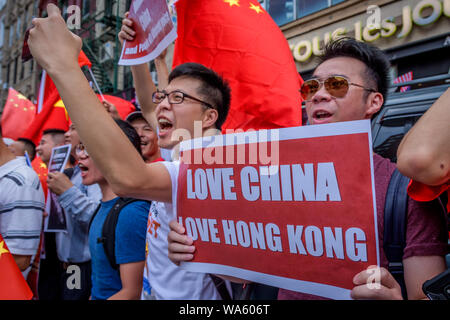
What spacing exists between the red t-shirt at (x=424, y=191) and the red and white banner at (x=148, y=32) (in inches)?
51.7

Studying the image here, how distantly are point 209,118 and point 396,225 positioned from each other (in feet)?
3.58

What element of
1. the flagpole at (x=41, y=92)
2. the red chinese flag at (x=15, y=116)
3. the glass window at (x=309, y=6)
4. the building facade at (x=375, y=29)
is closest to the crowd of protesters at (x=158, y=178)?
the flagpole at (x=41, y=92)

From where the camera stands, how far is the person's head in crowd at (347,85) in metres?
1.47

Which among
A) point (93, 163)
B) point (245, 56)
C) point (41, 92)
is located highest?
point (41, 92)

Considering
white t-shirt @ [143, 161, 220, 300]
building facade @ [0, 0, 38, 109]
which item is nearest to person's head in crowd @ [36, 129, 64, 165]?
white t-shirt @ [143, 161, 220, 300]

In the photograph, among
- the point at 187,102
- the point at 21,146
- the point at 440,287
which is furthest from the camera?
the point at 21,146

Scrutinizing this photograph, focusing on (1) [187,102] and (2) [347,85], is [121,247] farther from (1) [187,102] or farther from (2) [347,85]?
(2) [347,85]

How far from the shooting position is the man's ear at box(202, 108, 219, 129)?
1.79 meters

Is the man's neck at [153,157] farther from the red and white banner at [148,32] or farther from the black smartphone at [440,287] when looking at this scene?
→ the black smartphone at [440,287]

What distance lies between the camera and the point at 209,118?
1.82 m

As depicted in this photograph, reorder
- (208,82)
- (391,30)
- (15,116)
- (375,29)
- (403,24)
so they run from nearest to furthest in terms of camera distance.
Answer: (208,82) → (375,29) → (15,116) → (403,24) → (391,30)

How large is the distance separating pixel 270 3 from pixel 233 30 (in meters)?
7.53

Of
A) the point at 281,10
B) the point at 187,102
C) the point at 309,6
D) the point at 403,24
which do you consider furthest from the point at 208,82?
the point at 281,10
